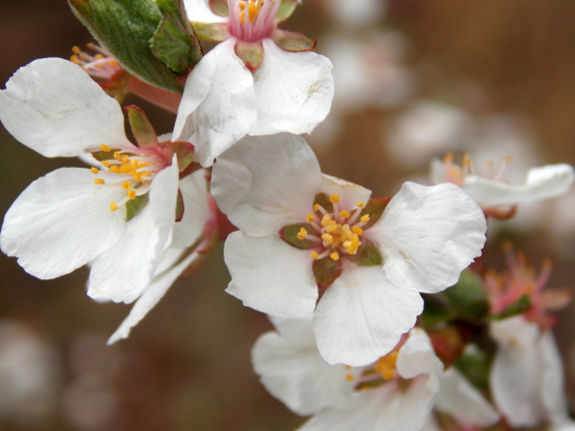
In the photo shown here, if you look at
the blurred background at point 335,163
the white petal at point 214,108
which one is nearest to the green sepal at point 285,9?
the white petal at point 214,108

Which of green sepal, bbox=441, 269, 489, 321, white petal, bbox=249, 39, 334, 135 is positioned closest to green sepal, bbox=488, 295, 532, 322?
green sepal, bbox=441, 269, 489, 321

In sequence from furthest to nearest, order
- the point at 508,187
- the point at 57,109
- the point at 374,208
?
the point at 508,187, the point at 374,208, the point at 57,109

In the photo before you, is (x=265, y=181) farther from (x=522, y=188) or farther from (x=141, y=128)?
(x=522, y=188)

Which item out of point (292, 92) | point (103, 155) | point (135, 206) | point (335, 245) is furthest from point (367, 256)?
point (103, 155)

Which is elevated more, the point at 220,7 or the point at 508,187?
the point at 220,7

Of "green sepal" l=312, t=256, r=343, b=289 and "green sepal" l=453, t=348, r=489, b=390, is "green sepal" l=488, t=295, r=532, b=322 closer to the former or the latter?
"green sepal" l=453, t=348, r=489, b=390

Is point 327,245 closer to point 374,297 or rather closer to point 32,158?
point 374,297
